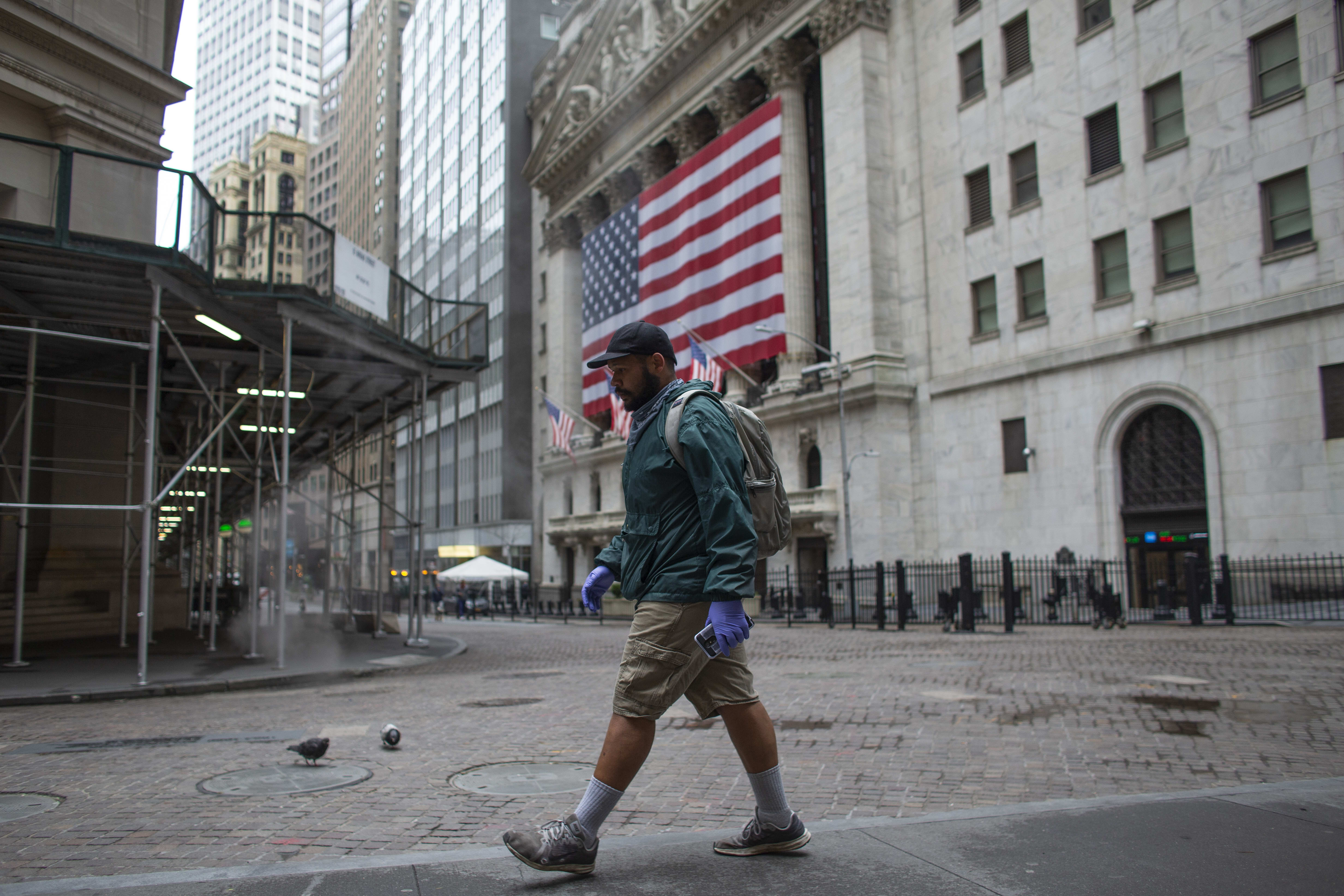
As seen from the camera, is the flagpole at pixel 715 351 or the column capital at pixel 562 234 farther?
the column capital at pixel 562 234

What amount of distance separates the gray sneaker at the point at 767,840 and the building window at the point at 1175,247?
26.5 meters

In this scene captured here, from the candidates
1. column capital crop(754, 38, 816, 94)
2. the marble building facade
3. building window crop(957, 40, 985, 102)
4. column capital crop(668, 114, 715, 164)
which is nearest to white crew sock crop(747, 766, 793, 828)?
the marble building facade

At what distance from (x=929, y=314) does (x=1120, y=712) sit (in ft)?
92.1

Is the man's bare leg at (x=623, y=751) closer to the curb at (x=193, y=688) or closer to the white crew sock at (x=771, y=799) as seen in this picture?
the white crew sock at (x=771, y=799)

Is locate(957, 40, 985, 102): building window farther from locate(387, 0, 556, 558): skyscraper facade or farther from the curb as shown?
locate(387, 0, 556, 558): skyscraper facade

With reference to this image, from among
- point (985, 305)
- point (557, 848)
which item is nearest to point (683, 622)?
point (557, 848)

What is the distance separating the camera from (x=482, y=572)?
42219mm

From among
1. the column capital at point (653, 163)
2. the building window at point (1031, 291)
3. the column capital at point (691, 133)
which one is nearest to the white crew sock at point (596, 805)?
the building window at point (1031, 291)

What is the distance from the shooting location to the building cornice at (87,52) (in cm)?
1391

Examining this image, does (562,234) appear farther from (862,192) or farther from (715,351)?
(862,192)

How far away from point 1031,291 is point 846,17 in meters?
13.8

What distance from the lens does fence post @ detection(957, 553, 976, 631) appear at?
19.1 meters

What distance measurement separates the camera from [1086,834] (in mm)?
3631

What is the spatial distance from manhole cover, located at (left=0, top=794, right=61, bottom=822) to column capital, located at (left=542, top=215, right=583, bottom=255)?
55.1 meters
